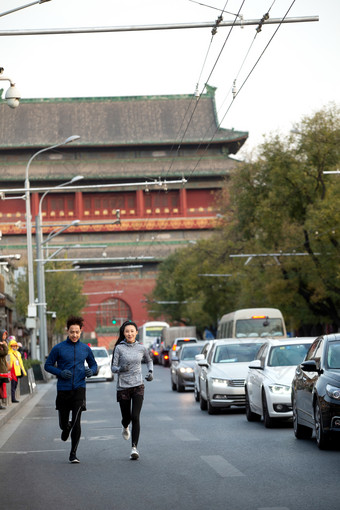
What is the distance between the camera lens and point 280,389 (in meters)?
18.2

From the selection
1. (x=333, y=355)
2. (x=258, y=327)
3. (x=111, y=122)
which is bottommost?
(x=333, y=355)

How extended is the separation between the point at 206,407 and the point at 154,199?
8027 centimetres

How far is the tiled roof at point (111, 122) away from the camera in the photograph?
3969 inches

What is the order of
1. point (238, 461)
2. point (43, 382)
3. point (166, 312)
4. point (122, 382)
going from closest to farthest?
point (238, 461)
point (122, 382)
point (43, 382)
point (166, 312)

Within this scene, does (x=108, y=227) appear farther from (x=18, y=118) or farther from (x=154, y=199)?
(x=18, y=118)

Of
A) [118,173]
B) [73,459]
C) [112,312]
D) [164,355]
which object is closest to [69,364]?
[73,459]

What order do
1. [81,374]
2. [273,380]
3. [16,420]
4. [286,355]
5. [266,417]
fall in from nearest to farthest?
[81,374], [273,380], [266,417], [286,355], [16,420]

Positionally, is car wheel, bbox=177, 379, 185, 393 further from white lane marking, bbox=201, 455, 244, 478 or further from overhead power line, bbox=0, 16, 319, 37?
white lane marking, bbox=201, 455, 244, 478

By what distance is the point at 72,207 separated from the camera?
104375 millimetres

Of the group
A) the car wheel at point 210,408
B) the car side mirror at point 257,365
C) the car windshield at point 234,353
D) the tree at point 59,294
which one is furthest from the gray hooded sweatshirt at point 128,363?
the tree at point 59,294

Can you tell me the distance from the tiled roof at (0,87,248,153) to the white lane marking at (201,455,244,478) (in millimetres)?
86338

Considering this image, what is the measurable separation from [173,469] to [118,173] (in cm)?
8821

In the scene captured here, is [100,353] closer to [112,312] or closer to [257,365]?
[257,365]

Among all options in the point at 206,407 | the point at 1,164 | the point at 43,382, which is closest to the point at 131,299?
the point at 1,164
